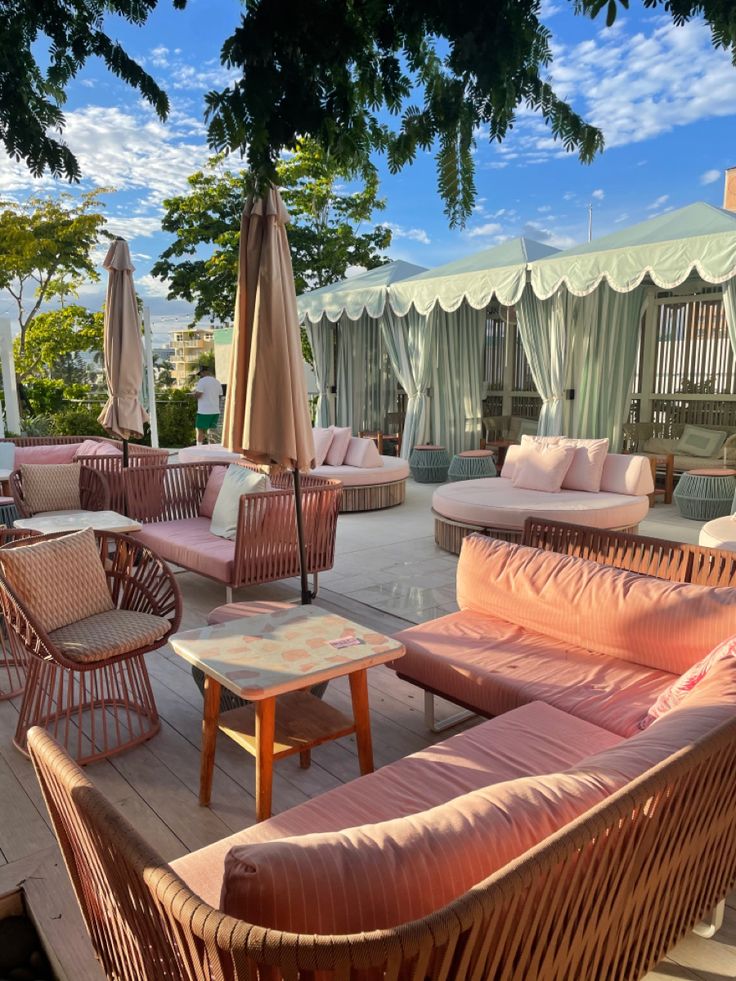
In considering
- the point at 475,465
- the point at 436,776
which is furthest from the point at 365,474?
the point at 436,776

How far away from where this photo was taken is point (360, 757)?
8.52 ft

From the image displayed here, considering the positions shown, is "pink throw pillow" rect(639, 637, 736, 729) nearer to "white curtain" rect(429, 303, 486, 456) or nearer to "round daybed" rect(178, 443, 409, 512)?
"round daybed" rect(178, 443, 409, 512)

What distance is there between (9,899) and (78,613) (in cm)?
122

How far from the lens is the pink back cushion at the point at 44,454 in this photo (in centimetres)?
669

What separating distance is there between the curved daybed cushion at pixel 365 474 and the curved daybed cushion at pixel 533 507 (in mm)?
1620

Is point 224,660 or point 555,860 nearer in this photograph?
point 555,860

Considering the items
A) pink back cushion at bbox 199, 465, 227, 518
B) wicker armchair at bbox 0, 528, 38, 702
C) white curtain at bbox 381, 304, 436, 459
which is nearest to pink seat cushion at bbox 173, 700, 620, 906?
wicker armchair at bbox 0, 528, 38, 702

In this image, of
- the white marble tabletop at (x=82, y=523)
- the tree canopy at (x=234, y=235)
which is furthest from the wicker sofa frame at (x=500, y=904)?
the tree canopy at (x=234, y=235)

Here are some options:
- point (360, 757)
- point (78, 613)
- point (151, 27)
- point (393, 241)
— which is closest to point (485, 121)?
point (151, 27)

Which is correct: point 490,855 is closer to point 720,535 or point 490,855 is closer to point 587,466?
point 720,535

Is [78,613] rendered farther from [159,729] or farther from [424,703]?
[424,703]

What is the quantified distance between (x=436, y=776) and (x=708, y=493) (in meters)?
6.01

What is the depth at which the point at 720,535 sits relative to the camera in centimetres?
408

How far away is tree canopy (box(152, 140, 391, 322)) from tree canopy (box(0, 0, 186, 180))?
47.3 ft
